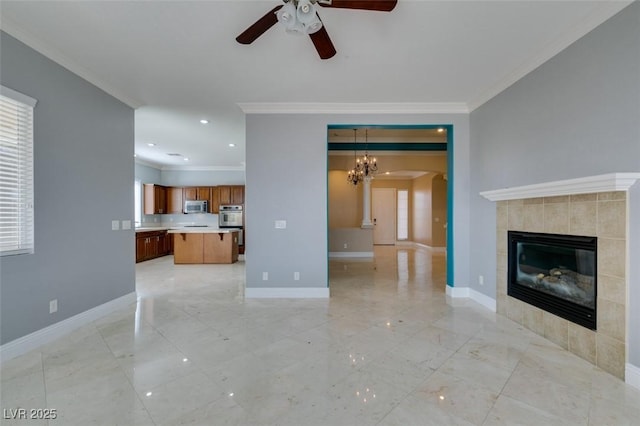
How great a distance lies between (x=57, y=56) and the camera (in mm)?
2861

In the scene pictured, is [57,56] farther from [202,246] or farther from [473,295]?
[473,295]

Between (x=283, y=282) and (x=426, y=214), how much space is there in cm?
738

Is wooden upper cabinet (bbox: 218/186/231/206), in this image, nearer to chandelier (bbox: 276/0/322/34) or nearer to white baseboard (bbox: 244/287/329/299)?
white baseboard (bbox: 244/287/329/299)

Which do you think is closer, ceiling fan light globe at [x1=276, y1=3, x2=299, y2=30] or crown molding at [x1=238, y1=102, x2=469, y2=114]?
ceiling fan light globe at [x1=276, y1=3, x2=299, y2=30]

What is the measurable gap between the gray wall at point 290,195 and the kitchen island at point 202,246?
3.21 m

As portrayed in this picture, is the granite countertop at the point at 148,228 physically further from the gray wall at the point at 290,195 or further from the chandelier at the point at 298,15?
the chandelier at the point at 298,15

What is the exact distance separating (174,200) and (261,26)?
8279mm

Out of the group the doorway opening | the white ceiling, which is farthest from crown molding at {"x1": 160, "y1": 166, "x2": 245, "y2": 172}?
the white ceiling

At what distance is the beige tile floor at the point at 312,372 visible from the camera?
5.78ft

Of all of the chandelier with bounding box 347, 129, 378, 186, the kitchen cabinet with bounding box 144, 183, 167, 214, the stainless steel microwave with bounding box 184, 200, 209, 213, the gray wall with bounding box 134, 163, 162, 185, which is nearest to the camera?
the chandelier with bounding box 347, 129, 378, 186

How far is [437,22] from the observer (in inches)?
93.9

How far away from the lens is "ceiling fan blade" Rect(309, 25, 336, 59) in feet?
6.80

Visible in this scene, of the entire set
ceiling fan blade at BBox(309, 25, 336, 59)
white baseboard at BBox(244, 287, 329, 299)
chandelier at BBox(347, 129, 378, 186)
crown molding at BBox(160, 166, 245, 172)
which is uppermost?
crown molding at BBox(160, 166, 245, 172)

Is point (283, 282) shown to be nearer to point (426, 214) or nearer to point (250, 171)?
point (250, 171)
